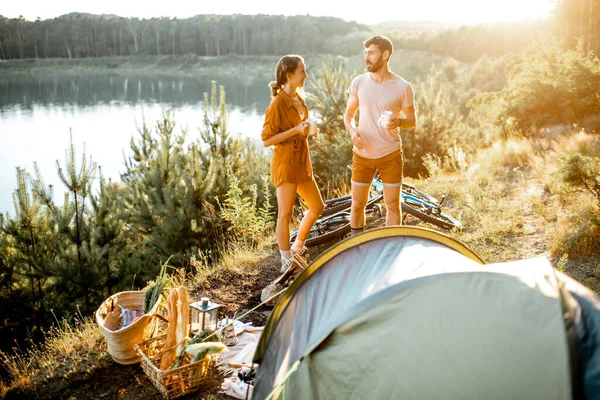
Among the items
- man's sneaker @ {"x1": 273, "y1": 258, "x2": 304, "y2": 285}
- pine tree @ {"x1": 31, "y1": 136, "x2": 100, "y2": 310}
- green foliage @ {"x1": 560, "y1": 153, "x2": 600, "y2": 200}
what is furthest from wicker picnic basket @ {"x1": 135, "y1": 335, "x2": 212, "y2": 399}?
pine tree @ {"x1": 31, "y1": 136, "x2": 100, "y2": 310}

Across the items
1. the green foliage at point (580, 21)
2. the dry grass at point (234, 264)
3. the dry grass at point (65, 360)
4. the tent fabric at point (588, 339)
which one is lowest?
the dry grass at point (65, 360)

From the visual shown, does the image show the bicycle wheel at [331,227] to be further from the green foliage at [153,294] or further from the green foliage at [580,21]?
the green foliage at [580,21]

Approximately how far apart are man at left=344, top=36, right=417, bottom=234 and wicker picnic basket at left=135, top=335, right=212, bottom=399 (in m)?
2.08

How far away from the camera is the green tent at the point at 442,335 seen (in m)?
1.89

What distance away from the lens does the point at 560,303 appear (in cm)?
196

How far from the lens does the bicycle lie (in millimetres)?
5602

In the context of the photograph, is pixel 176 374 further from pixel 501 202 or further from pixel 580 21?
pixel 580 21

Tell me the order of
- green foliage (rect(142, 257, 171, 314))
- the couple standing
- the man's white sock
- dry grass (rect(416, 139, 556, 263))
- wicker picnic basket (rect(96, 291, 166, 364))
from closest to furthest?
wicker picnic basket (rect(96, 291, 166, 364))
green foliage (rect(142, 257, 171, 314))
the couple standing
the man's white sock
dry grass (rect(416, 139, 556, 263))

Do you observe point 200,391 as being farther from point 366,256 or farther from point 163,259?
point 163,259

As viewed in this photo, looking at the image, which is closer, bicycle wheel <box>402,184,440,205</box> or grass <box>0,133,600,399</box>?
grass <box>0,133,600,399</box>

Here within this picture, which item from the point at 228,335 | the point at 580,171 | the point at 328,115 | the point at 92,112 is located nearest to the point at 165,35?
the point at 92,112

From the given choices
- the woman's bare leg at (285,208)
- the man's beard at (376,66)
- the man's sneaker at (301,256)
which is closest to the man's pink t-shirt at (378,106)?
the man's beard at (376,66)

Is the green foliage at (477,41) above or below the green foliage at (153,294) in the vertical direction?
above

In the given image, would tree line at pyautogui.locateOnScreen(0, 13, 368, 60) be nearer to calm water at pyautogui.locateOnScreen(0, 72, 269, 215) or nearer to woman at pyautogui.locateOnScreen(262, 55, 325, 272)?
calm water at pyautogui.locateOnScreen(0, 72, 269, 215)
